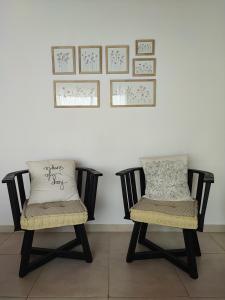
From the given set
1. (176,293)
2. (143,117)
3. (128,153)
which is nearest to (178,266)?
(176,293)

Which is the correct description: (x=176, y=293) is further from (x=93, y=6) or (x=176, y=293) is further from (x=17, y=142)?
(x=93, y=6)

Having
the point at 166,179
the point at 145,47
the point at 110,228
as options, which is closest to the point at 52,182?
the point at 110,228

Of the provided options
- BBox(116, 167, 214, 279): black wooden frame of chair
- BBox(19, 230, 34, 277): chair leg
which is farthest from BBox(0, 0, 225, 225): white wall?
BBox(19, 230, 34, 277): chair leg

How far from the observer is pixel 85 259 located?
1.83 m

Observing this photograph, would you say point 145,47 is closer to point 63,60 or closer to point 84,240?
point 63,60

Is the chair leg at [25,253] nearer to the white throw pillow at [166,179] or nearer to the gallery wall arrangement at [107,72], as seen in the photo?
the white throw pillow at [166,179]

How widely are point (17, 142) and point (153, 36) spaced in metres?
1.64

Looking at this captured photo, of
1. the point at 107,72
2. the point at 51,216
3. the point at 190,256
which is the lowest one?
the point at 190,256

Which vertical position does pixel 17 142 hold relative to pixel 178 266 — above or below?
above

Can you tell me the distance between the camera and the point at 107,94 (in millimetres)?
2281

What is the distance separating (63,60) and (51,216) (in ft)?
4.72

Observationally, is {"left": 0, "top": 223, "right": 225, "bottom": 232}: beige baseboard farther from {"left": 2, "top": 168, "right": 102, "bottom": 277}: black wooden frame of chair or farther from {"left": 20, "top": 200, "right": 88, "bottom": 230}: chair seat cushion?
{"left": 20, "top": 200, "right": 88, "bottom": 230}: chair seat cushion

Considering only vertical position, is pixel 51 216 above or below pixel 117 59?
below

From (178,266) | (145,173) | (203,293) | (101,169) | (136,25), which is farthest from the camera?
(101,169)
